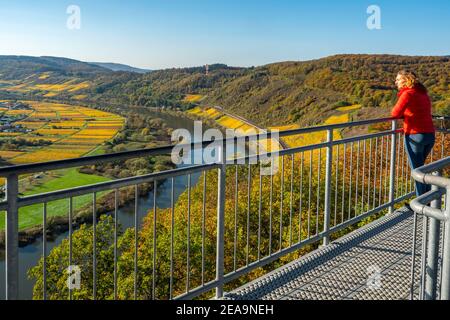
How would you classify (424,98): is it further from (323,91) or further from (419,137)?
(323,91)

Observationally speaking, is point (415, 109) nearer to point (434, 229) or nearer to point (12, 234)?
point (434, 229)

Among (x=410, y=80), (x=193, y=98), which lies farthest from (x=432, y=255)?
(x=193, y=98)

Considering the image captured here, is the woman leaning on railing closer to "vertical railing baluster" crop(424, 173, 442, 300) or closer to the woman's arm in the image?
the woman's arm

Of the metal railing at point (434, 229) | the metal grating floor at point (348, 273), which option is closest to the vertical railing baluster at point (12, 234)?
the metal grating floor at point (348, 273)

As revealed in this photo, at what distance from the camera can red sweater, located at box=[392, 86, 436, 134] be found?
5.27m

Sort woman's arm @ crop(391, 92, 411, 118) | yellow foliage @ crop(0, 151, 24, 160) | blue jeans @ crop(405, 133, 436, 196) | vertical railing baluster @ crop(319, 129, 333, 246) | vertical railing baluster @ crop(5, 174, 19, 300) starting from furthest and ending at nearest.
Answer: yellow foliage @ crop(0, 151, 24, 160), blue jeans @ crop(405, 133, 436, 196), woman's arm @ crop(391, 92, 411, 118), vertical railing baluster @ crop(319, 129, 333, 246), vertical railing baluster @ crop(5, 174, 19, 300)

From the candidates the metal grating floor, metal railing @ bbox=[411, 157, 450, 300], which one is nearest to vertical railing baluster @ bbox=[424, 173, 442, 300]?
metal railing @ bbox=[411, 157, 450, 300]

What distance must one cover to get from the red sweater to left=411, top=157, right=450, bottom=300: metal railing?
121 inches

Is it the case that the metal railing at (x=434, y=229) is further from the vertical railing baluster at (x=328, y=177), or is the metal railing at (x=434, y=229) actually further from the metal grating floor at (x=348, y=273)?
the vertical railing baluster at (x=328, y=177)

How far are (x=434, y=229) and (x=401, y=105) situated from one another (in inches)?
140

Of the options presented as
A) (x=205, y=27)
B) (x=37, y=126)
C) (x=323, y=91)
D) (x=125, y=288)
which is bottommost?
(x=125, y=288)

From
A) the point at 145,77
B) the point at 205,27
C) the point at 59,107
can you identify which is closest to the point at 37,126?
the point at 59,107

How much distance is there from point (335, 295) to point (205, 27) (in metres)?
62.7

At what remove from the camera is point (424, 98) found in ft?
17.4
